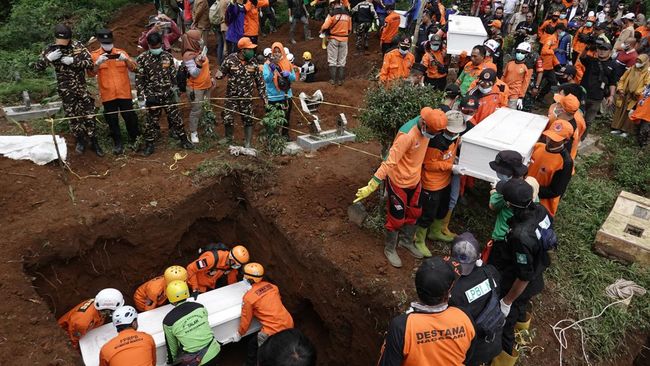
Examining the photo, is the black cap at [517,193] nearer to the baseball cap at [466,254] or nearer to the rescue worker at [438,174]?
the baseball cap at [466,254]

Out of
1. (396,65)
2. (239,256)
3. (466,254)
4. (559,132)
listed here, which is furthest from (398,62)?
(466,254)

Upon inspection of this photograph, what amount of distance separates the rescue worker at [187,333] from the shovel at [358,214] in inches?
87.3

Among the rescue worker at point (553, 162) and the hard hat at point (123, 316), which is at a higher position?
the rescue worker at point (553, 162)

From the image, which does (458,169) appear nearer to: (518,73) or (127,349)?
(518,73)

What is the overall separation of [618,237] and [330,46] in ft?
22.1

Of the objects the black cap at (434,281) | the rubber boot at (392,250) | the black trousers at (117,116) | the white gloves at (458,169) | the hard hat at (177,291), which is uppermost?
the black cap at (434,281)

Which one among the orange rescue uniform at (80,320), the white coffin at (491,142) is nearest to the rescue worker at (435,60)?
the white coffin at (491,142)

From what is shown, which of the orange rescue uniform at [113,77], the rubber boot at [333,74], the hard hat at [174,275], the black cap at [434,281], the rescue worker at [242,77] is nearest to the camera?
the black cap at [434,281]

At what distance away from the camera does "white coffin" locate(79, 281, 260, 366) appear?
5.51 meters

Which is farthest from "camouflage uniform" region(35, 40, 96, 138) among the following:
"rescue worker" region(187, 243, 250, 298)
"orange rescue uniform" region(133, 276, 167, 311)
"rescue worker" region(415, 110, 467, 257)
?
"rescue worker" region(415, 110, 467, 257)

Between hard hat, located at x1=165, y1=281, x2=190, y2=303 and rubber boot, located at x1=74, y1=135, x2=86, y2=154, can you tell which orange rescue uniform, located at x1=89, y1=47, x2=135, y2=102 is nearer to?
rubber boot, located at x1=74, y1=135, x2=86, y2=154

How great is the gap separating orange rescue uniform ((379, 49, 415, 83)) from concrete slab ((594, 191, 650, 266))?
4182 mm

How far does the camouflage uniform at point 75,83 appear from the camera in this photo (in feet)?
21.2

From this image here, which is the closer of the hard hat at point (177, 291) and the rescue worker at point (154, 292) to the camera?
the hard hat at point (177, 291)
